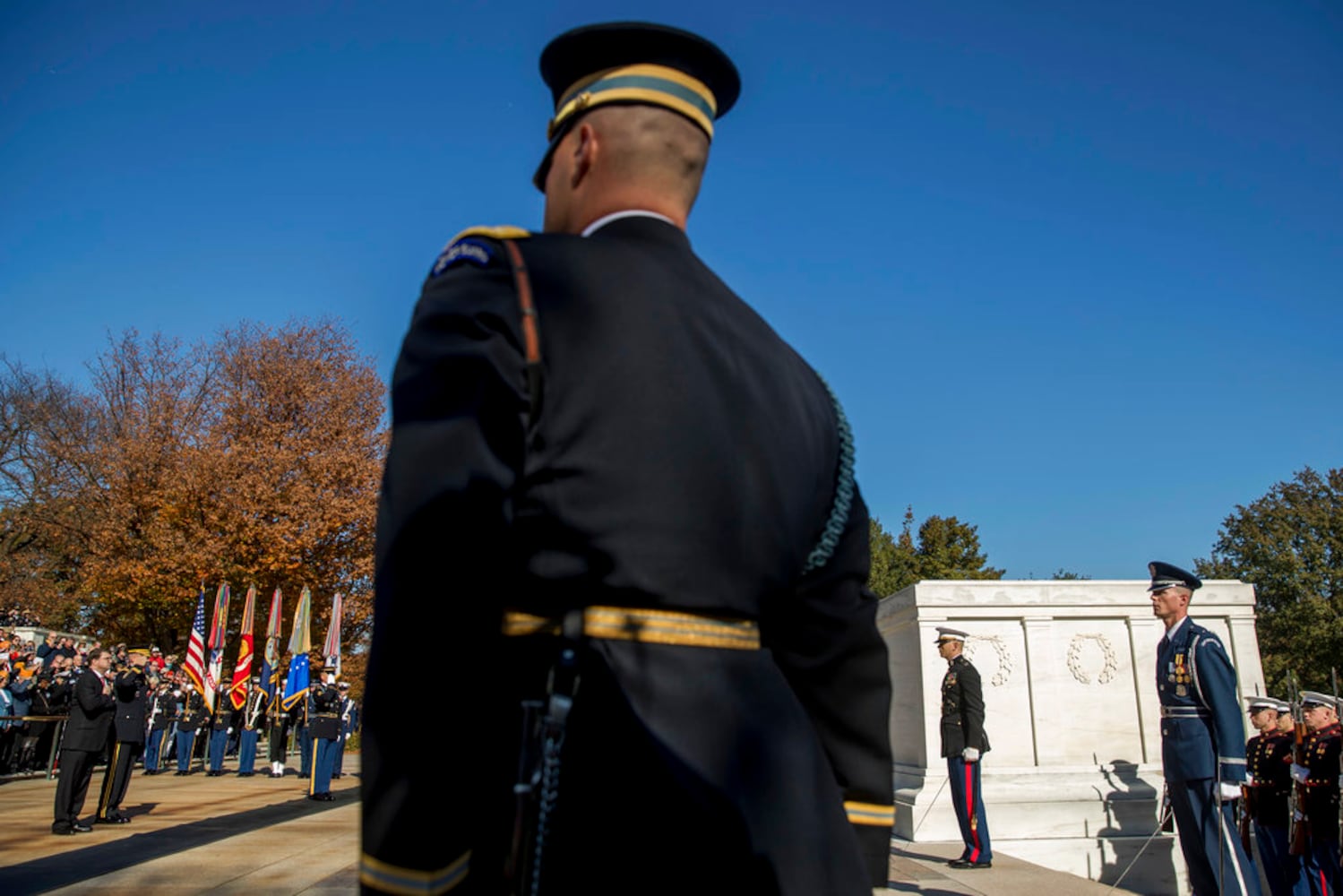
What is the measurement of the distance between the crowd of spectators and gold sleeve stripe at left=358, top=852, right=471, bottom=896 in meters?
16.2

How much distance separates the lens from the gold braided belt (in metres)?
1.21

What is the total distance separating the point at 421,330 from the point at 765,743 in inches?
29.0

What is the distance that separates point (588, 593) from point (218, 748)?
19727 mm

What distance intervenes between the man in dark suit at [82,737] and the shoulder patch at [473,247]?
10.1m

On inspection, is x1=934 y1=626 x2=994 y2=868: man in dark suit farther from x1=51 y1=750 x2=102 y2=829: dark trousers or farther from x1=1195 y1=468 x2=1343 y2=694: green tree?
x1=1195 y1=468 x2=1343 y2=694: green tree

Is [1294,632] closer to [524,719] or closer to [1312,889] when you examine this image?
[1312,889]

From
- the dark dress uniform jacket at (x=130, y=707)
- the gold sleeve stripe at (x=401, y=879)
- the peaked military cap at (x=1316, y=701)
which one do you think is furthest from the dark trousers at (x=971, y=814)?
the dark dress uniform jacket at (x=130, y=707)

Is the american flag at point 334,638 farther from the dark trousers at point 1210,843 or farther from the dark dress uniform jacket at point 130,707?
the dark trousers at point 1210,843

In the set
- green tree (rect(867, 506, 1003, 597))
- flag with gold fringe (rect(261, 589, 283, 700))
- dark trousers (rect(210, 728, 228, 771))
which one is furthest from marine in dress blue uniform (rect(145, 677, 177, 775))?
green tree (rect(867, 506, 1003, 597))

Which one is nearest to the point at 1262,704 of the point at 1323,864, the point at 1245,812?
the point at 1245,812

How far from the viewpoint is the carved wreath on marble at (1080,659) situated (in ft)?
35.3

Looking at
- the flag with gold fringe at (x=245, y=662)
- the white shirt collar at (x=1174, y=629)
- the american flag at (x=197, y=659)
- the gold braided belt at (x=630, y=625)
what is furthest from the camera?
the flag with gold fringe at (x=245, y=662)

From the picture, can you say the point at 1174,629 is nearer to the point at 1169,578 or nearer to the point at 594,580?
the point at 1169,578

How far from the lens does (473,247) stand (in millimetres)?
1332
